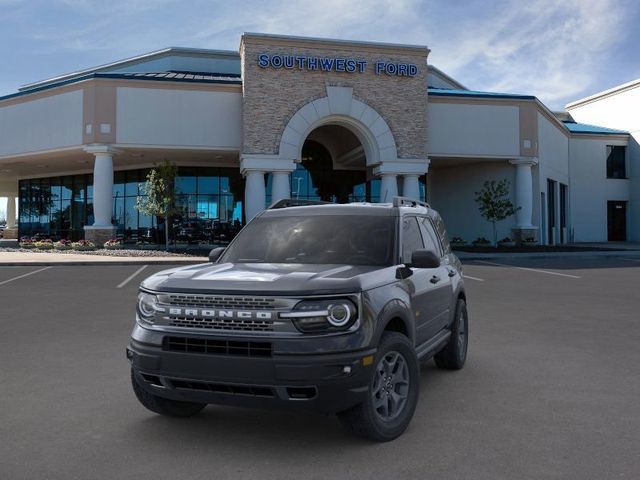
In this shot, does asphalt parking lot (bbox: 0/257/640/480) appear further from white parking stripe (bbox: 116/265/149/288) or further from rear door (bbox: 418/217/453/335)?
white parking stripe (bbox: 116/265/149/288)

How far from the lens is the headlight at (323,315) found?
3.91 metres

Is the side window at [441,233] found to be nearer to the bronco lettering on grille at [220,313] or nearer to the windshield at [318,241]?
the windshield at [318,241]

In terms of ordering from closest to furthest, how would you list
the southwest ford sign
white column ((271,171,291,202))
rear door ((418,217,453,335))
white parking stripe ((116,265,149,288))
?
rear door ((418,217,453,335)) → white parking stripe ((116,265,149,288)) → the southwest ford sign → white column ((271,171,291,202))

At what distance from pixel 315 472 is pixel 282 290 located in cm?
118

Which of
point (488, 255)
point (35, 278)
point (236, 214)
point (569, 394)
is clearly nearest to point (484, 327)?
point (569, 394)

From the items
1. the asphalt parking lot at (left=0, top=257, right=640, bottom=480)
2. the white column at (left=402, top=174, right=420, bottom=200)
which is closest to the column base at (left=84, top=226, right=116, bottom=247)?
the white column at (left=402, top=174, right=420, bottom=200)

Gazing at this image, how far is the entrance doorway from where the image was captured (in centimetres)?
3600

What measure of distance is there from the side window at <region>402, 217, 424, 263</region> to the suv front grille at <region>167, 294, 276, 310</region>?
1523 mm

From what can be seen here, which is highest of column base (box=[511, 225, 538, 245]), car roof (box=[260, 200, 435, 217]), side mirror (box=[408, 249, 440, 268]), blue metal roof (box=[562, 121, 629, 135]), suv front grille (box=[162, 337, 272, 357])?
blue metal roof (box=[562, 121, 629, 135])

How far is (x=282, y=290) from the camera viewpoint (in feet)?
13.0

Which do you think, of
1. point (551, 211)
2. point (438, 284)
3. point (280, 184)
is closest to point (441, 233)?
point (438, 284)

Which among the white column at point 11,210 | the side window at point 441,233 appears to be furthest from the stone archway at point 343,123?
the white column at point 11,210

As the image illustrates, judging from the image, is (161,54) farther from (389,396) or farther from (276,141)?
(389,396)

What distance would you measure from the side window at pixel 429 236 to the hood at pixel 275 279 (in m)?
1.35
